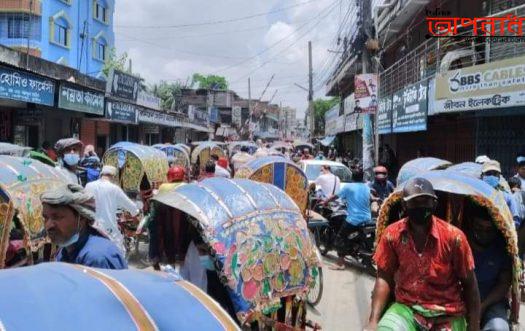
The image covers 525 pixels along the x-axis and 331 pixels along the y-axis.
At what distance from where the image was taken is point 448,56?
14.1 m

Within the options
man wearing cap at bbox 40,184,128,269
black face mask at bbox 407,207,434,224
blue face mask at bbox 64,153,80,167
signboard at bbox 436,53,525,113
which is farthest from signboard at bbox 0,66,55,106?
black face mask at bbox 407,207,434,224

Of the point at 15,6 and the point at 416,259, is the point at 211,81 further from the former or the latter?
the point at 416,259

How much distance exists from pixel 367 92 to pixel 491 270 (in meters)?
9.18

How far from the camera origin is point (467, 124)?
14.4 m

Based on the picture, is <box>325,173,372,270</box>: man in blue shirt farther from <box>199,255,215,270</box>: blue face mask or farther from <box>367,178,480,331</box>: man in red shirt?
<box>367,178,480,331</box>: man in red shirt

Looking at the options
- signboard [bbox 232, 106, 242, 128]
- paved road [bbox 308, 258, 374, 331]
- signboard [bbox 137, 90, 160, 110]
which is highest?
signboard [bbox 232, 106, 242, 128]

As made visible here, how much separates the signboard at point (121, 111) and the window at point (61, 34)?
2014 cm

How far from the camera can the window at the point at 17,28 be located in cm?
3488

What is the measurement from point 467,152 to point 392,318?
11.9m

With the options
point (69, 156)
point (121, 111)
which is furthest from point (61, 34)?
point (69, 156)

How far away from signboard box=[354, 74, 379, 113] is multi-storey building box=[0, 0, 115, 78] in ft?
74.6

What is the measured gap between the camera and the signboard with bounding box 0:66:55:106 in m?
10.3

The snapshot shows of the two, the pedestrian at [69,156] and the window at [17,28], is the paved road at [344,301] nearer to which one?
the pedestrian at [69,156]

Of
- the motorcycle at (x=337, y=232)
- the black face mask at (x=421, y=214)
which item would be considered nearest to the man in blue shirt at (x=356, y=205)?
the motorcycle at (x=337, y=232)
